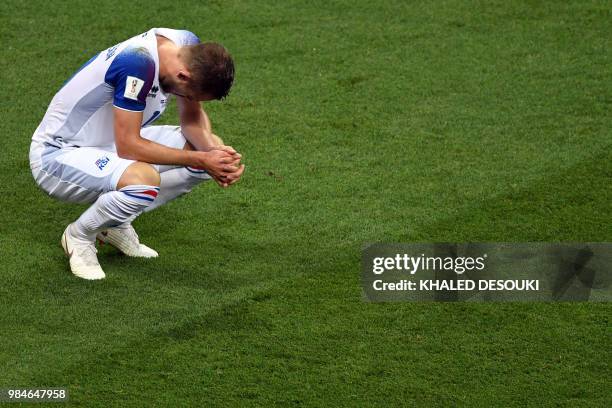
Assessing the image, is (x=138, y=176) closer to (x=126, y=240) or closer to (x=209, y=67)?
(x=126, y=240)

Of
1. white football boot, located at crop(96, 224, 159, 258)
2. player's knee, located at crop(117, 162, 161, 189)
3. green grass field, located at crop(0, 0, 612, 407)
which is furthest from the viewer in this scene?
white football boot, located at crop(96, 224, 159, 258)

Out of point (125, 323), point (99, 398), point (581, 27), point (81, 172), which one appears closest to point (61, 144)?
point (81, 172)

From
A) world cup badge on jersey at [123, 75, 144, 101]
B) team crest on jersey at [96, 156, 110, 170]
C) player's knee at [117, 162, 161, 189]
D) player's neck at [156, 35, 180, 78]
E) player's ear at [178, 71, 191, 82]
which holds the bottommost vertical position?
player's knee at [117, 162, 161, 189]

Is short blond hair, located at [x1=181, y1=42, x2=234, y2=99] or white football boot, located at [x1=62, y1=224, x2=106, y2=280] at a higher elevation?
short blond hair, located at [x1=181, y1=42, x2=234, y2=99]

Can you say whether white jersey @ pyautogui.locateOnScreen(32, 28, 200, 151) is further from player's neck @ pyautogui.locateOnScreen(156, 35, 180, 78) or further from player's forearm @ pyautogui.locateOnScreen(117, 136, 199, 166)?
player's forearm @ pyautogui.locateOnScreen(117, 136, 199, 166)

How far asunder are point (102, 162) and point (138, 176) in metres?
0.24

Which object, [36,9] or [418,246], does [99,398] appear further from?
[36,9]

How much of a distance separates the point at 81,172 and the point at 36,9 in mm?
3972

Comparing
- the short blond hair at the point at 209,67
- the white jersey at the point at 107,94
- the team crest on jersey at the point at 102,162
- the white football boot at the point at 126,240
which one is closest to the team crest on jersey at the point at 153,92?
the white jersey at the point at 107,94

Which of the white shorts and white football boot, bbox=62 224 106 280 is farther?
white football boot, bbox=62 224 106 280

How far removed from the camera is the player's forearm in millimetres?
5492

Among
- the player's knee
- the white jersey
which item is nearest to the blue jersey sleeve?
the white jersey

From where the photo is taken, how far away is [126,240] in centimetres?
598

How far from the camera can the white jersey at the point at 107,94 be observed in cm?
541
